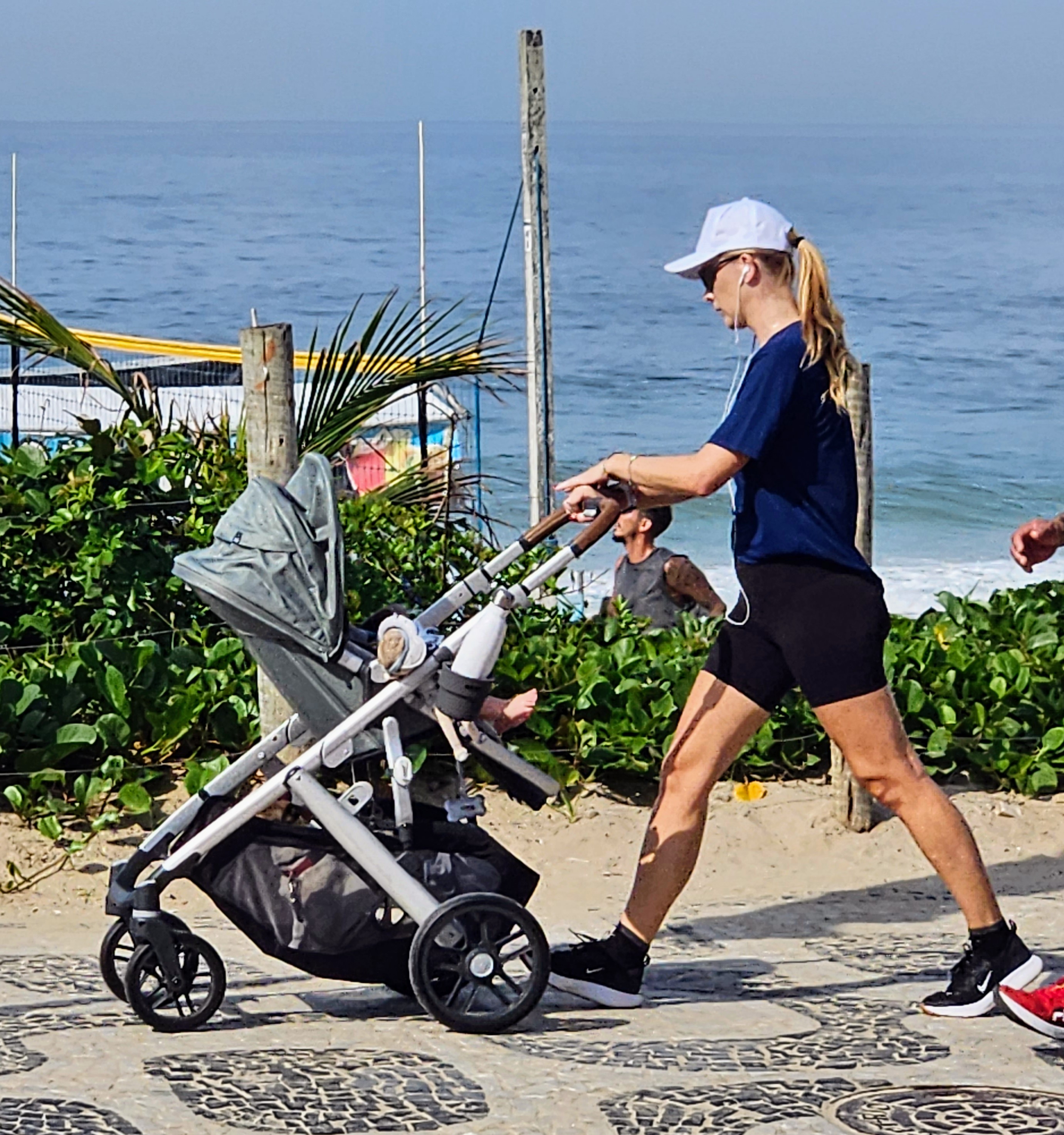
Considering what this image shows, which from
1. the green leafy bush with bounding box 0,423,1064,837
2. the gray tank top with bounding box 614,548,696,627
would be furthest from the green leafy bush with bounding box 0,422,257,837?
the gray tank top with bounding box 614,548,696,627

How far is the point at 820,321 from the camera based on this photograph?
4160 millimetres

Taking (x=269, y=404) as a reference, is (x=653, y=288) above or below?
above

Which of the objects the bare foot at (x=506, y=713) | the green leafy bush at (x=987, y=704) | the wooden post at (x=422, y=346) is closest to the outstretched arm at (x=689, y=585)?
the green leafy bush at (x=987, y=704)

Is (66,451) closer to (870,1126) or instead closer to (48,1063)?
(48,1063)

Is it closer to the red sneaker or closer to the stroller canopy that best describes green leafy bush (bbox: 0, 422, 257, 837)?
the stroller canopy

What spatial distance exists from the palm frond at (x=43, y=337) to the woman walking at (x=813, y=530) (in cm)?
316

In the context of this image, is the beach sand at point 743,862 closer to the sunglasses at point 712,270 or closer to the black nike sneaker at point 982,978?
the black nike sneaker at point 982,978

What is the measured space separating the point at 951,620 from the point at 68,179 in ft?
234

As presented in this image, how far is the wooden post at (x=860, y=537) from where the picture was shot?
624 centimetres

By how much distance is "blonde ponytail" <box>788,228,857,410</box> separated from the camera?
4152 millimetres

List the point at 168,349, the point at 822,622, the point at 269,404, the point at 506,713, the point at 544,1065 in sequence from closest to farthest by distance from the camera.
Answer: the point at 544,1065 < the point at 822,622 < the point at 506,713 < the point at 269,404 < the point at 168,349

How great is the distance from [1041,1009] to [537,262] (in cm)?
648

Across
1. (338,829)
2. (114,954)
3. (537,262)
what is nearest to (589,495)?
(338,829)

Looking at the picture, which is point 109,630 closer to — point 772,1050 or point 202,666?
point 202,666
